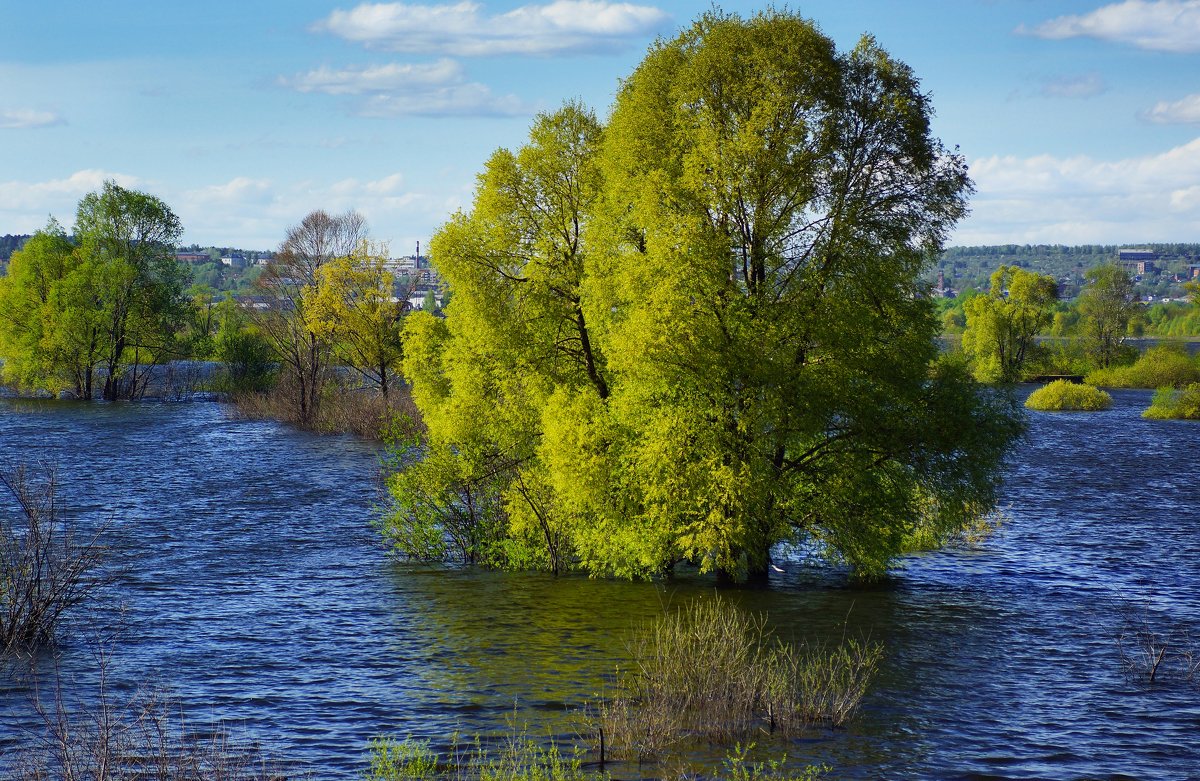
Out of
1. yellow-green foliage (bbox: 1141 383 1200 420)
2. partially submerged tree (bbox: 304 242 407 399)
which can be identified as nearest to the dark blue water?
partially submerged tree (bbox: 304 242 407 399)

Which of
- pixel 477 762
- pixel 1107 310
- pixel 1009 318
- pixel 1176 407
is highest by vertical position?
pixel 1107 310

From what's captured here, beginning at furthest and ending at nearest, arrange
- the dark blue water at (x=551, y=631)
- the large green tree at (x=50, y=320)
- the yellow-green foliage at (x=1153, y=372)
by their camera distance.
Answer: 1. the yellow-green foliage at (x=1153, y=372)
2. the large green tree at (x=50, y=320)
3. the dark blue water at (x=551, y=631)

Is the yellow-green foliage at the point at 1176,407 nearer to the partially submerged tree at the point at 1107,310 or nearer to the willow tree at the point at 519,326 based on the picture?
the partially submerged tree at the point at 1107,310

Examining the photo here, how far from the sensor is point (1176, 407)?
93500 millimetres

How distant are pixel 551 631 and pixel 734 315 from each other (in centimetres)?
1025

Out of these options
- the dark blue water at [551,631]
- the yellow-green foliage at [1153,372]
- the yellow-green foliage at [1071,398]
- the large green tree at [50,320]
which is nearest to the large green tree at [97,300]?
the large green tree at [50,320]

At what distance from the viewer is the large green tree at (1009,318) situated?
4788 inches

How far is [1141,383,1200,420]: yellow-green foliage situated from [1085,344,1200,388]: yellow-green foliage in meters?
27.0

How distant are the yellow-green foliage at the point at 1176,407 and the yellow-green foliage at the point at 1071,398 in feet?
27.7

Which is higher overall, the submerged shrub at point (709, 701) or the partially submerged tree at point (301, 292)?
the partially submerged tree at point (301, 292)

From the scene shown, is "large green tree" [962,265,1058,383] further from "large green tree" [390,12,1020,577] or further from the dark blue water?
"large green tree" [390,12,1020,577]

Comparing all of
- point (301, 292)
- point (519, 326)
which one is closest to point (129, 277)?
point (301, 292)

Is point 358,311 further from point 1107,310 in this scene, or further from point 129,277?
point 1107,310

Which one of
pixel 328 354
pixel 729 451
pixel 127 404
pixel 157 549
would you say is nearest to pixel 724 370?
pixel 729 451
